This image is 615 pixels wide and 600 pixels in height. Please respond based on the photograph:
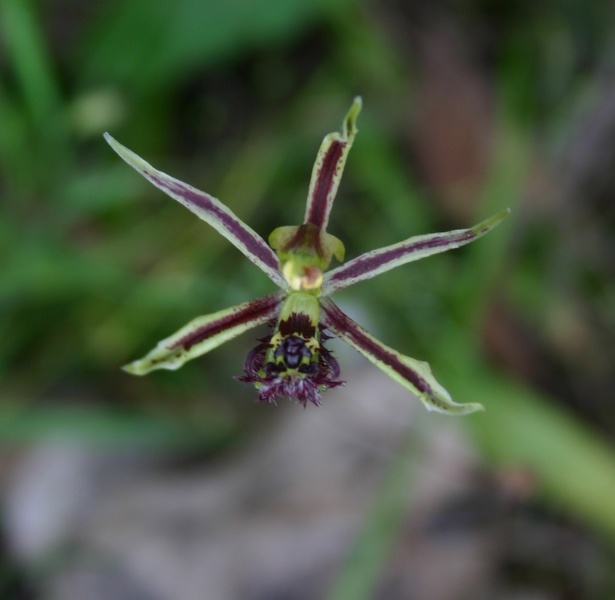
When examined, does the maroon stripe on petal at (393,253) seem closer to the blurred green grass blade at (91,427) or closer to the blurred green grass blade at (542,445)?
the blurred green grass blade at (542,445)

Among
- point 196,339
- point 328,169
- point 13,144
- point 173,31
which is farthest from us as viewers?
point 173,31

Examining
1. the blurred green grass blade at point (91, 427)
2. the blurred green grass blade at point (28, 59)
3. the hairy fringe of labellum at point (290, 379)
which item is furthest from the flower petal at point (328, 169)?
the blurred green grass blade at point (91, 427)

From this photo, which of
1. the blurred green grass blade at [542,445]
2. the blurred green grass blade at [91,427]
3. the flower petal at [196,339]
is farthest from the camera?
the blurred green grass blade at [91,427]

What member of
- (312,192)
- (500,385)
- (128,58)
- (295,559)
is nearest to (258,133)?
(128,58)

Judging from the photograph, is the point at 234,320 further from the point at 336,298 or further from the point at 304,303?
the point at 336,298

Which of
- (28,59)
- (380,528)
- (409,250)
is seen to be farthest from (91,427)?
(409,250)

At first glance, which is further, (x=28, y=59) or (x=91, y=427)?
(x=91, y=427)
